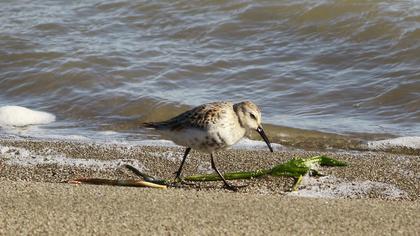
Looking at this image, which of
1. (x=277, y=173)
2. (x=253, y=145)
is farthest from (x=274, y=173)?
(x=253, y=145)

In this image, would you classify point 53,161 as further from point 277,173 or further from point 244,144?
point 277,173

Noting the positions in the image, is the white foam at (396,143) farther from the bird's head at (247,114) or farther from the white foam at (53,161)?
the white foam at (53,161)

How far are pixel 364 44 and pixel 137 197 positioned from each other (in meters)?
6.23

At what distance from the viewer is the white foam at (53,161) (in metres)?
6.87

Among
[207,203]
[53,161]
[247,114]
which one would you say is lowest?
[53,161]

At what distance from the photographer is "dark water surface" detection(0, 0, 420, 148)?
885 centimetres

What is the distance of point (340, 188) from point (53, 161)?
2.37 meters

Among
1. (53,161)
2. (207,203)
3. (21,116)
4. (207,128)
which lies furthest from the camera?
(21,116)

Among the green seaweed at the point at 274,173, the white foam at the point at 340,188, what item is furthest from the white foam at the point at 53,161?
the white foam at the point at 340,188

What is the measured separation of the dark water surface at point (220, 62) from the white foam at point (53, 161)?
4.00ft

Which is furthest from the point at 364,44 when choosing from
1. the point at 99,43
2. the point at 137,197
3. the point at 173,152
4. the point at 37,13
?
the point at 137,197

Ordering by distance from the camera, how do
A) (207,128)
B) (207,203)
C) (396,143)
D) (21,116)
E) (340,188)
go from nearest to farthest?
(207,203) < (207,128) < (340,188) < (396,143) < (21,116)

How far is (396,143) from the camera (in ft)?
25.2

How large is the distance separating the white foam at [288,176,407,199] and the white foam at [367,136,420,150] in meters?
1.37
